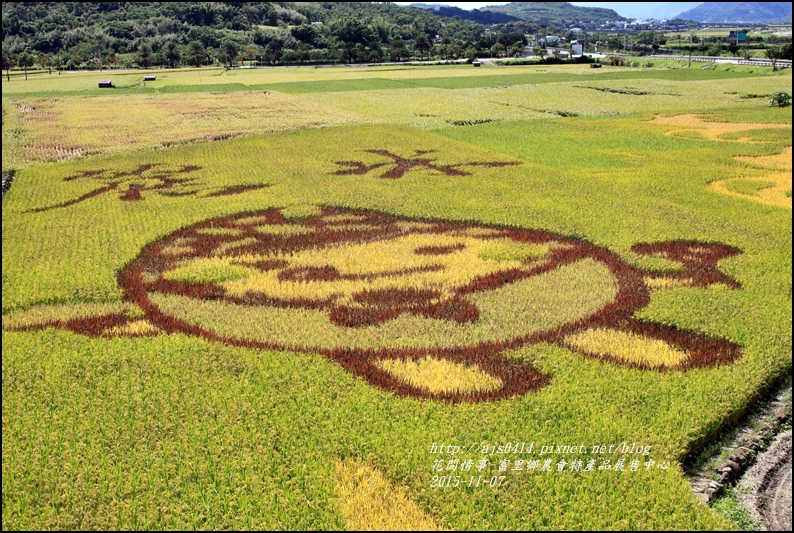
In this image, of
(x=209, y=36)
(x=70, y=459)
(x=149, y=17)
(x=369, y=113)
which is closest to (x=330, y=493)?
(x=70, y=459)

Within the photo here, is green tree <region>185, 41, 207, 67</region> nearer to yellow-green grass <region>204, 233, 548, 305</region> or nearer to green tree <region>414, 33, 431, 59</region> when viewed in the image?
green tree <region>414, 33, 431, 59</region>

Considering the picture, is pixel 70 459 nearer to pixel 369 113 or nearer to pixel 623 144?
pixel 623 144

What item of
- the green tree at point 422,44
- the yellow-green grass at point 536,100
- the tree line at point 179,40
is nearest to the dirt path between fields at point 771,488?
the yellow-green grass at point 536,100

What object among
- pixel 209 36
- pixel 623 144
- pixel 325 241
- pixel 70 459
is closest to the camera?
pixel 70 459

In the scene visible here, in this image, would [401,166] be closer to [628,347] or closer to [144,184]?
[144,184]

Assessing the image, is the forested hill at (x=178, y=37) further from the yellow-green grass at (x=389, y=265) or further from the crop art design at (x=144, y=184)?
the yellow-green grass at (x=389, y=265)

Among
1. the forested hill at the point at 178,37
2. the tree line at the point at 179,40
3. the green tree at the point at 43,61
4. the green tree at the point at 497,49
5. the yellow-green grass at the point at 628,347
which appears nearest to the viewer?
the yellow-green grass at the point at 628,347

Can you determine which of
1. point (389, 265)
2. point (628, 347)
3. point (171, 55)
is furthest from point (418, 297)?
point (171, 55)

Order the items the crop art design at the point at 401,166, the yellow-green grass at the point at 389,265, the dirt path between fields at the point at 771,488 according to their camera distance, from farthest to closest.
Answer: the crop art design at the point at 401,166, the yellow-green grass at the point at 389,265, the dirt path between fields at the point at 771,488
